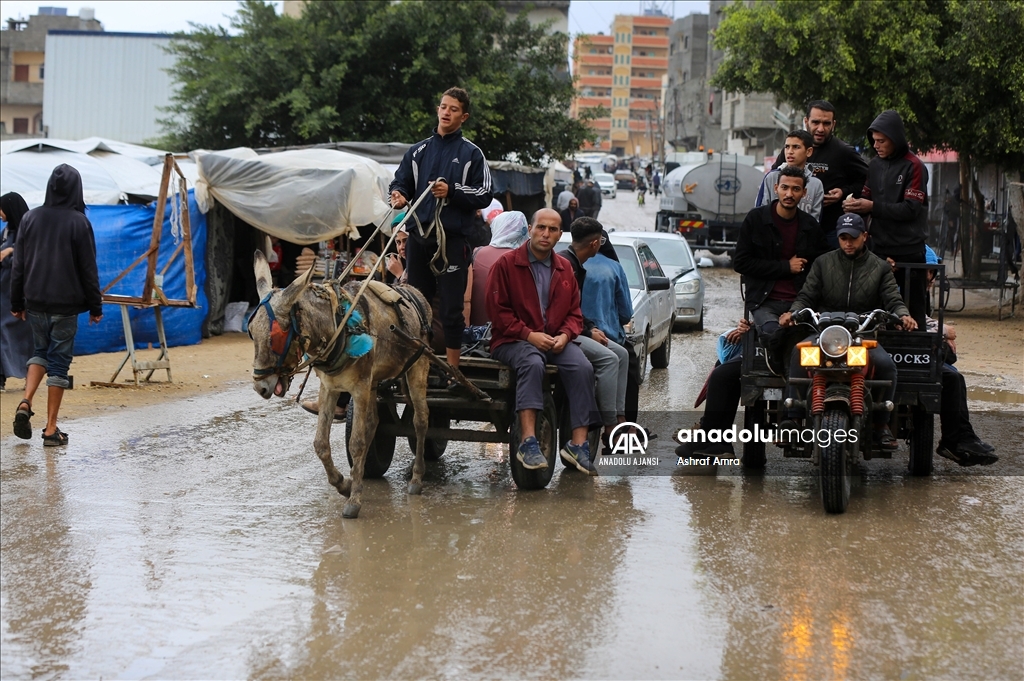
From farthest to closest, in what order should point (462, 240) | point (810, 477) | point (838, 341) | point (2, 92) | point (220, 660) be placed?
point (2, 92) < point (810, 477) < point (462, 240) < point (838, 341) < point (220, 660)

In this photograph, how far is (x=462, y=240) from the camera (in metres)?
8.11

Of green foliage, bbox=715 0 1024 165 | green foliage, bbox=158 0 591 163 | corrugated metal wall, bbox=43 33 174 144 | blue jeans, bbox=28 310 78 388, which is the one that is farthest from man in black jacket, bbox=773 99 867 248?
corrugated metal wall, bbox=43 33 174 144

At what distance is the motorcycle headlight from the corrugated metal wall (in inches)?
1371

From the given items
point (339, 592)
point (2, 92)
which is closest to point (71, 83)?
point (2, 92)

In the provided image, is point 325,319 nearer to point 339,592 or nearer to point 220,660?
point 339,592

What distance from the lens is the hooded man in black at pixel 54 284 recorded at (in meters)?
9.23

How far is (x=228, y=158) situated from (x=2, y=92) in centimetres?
5857

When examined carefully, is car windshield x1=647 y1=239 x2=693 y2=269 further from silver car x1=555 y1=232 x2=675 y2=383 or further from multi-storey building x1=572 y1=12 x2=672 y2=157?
multi-storey building x1=572 y1=12 x2=672 y2=157

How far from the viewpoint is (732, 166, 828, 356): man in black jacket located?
819 centimetres

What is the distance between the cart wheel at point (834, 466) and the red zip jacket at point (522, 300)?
1.86 meters

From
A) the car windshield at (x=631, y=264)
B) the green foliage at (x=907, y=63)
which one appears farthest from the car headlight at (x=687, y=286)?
the green foliage at (x=907, y=63)

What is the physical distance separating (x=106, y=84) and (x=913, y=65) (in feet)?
92.8

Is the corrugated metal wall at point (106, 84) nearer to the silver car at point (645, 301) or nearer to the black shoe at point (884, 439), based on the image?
the silver car at point (645, 301)

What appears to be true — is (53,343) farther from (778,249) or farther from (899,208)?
(899,208)
